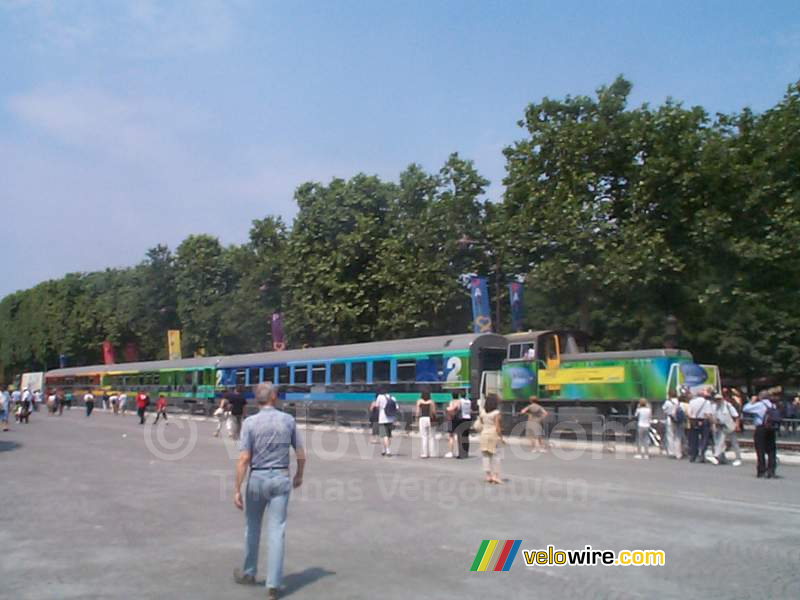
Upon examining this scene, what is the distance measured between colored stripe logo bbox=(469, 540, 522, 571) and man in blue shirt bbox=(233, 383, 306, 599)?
83.6 inches

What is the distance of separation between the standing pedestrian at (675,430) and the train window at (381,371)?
14415 mm

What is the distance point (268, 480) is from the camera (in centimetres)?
712

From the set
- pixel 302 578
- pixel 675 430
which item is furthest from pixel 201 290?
pixel 302 578

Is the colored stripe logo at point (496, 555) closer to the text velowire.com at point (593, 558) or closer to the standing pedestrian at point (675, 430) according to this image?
the text velowire.com at point (593, 558)

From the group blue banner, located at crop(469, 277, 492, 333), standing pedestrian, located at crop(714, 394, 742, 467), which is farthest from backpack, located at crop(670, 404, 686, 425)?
blue banner, located at crop(469, 277, 492, 333)

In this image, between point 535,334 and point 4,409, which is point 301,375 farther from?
point 535,334

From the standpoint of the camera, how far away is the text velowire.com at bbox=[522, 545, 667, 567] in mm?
8305

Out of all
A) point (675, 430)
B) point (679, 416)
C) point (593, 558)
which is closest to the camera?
point (593, 558)

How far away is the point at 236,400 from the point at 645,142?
22134 mm

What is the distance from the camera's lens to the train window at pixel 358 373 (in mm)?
35375

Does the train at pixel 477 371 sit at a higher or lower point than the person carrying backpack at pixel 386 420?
higher

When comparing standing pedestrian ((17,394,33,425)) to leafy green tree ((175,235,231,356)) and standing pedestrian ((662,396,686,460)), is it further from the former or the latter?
standing pedestrian ((662,396,686,460))

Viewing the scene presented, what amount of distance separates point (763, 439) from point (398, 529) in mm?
9902

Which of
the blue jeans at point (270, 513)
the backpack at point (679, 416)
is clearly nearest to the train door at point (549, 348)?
the backpack at point (679, 416)
